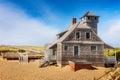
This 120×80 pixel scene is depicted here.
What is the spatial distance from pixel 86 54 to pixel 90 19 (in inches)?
327

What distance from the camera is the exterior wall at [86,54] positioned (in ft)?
131

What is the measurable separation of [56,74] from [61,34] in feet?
38.3

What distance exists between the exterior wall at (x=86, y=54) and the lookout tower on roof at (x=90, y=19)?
6.30 m

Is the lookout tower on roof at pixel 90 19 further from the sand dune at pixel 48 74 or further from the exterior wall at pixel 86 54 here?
the sand dune at pixel 48 74

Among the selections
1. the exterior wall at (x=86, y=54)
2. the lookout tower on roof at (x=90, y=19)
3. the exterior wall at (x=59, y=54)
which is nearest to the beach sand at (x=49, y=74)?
the exterior wall at (x=59, y=54)

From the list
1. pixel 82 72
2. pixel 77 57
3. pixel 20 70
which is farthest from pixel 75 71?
pixel 20 70

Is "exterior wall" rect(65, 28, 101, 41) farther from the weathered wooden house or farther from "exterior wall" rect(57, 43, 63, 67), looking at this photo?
"exterior wall" rect(57, 43, 63, 67)

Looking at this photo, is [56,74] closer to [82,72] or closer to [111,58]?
[82,72]

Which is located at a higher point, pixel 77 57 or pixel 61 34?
pixel 61 34

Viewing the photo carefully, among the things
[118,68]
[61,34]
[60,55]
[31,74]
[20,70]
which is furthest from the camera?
[61,34]

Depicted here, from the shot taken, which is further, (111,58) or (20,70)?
(111,58)

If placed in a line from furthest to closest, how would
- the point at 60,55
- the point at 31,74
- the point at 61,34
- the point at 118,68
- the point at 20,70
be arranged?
the point at 61,34
the point at 60,55
the point at 20,70
the point at 31,74
the point at 118,68

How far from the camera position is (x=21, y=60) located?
46906 mm

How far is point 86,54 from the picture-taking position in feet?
134
